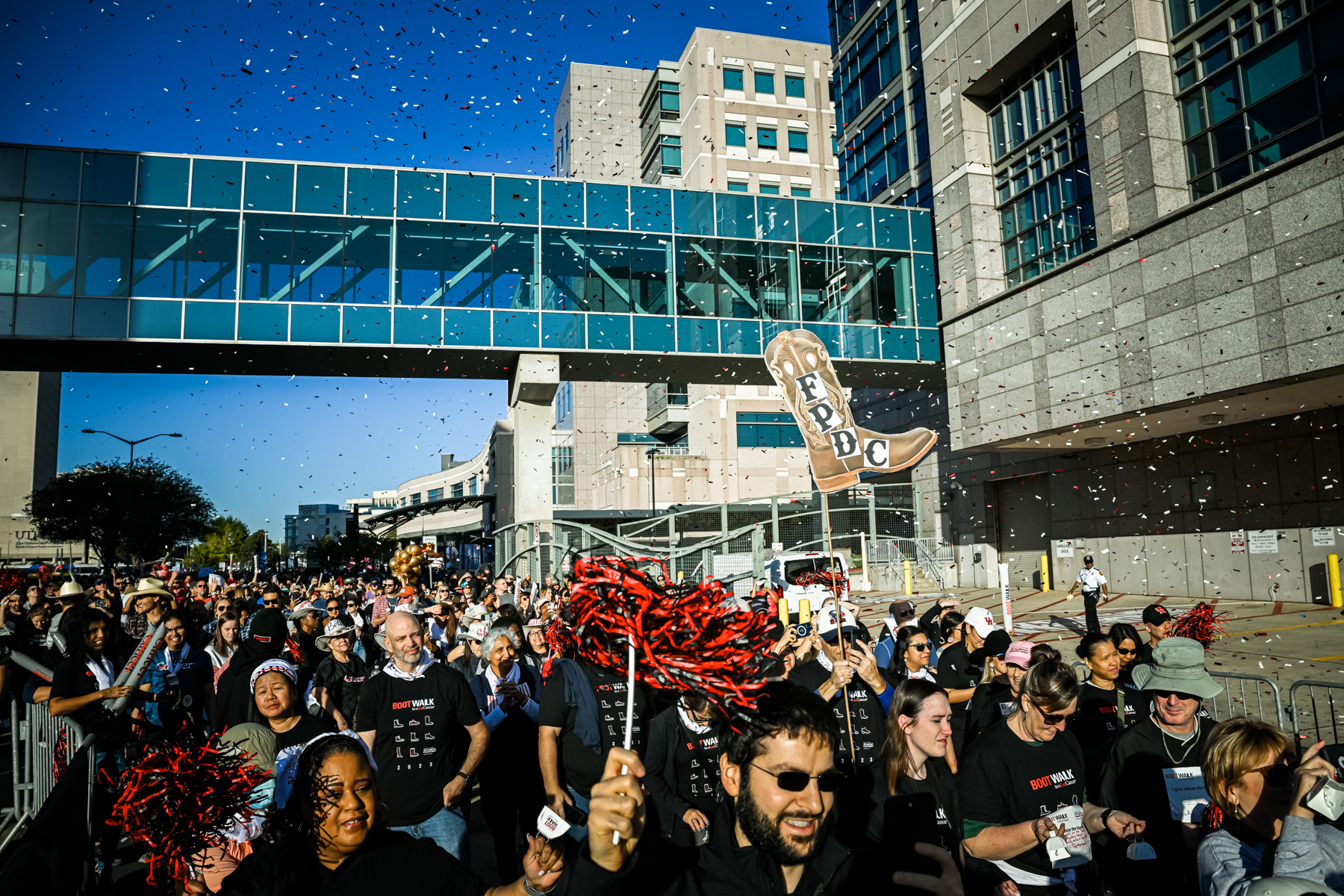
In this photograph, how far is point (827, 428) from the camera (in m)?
12.2

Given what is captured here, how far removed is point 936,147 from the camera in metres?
26.6

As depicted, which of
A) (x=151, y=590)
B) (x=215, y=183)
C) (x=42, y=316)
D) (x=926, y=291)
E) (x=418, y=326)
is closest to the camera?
(x=151, y=590)

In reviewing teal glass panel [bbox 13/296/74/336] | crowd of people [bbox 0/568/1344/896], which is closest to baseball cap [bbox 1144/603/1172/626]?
crowd of people [bbox 0/568/1344/896]

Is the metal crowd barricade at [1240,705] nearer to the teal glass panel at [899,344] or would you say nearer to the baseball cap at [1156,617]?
the baseball cap at [1156,617]

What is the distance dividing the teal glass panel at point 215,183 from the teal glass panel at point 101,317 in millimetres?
3398

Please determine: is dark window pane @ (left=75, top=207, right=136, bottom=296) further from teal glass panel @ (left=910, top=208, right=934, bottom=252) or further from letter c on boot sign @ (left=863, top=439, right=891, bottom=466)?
teal glass panel @ (left=910, top=208, right=934, bottom=252)

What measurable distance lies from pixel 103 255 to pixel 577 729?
23.9 meters

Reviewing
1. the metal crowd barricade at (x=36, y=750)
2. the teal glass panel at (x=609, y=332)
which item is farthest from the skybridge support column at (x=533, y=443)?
the metal crowd barricade at (x=36, y=750)

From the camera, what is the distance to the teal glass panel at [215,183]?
23125 mm

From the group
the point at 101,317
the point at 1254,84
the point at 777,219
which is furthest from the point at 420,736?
the point at 777,219

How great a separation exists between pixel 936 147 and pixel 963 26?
3.38m

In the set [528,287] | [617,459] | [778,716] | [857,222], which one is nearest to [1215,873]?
[778,716]

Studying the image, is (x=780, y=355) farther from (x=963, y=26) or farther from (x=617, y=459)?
(x=617, y=459)

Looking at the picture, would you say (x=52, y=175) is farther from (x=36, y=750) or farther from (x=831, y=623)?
(x=831, y=623)
